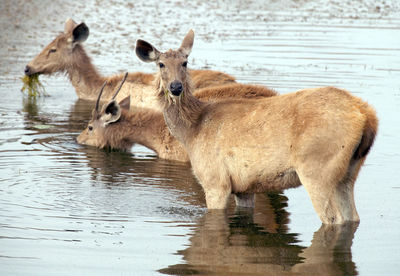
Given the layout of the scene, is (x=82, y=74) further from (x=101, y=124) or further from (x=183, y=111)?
(x=183, y=111)

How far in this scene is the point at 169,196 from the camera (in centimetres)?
916

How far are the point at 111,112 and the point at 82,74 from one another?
13.1 ft

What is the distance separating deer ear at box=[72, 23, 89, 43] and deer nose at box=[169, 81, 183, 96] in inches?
298

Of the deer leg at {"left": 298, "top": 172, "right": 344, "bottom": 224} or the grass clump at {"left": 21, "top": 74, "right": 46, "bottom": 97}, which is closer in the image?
the deer leg at {"left": 298, "top": 172, "right": 344, "bottom": 224}

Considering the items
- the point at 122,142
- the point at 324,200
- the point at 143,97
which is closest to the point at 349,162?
the point at 324,200

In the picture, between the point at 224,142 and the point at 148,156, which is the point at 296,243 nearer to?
the point at 224,142

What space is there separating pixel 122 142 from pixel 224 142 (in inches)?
162

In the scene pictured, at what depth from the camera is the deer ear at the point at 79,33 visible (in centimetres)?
1514

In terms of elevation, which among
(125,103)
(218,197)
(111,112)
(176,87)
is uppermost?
(125,103)

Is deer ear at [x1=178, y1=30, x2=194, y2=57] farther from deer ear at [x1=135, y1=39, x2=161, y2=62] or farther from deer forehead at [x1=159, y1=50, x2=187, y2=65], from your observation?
deer ear at [x1=135, y1=39, x2=161, y2=62]

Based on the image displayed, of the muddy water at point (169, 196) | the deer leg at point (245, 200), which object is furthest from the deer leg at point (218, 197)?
the deer leg at point (245, 200)

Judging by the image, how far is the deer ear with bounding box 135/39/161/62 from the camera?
8219 mm

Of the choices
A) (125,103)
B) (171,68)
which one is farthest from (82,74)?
(171,68)

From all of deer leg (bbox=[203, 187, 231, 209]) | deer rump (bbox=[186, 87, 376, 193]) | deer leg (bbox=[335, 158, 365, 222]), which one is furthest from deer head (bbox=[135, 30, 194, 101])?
deer leg (bbox=[335, 158, 365, 222])
